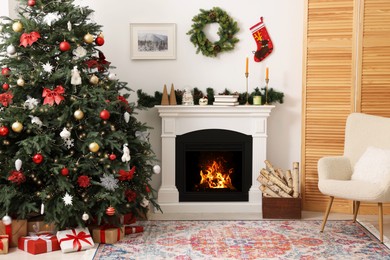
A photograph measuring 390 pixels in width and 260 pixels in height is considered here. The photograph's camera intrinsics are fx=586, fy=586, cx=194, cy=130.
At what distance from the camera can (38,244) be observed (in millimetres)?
4406

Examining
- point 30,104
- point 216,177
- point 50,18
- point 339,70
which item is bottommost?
point 216,177

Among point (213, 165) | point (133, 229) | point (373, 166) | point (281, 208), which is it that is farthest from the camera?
point (213, 165)

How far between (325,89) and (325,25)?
0.60 meters

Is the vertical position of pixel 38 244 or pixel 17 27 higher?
pixel 17 27

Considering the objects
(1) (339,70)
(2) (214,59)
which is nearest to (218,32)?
(2) (214,59)

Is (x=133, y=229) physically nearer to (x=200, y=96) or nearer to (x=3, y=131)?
(x=3, y=131)

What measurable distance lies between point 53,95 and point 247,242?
1904 millimetres

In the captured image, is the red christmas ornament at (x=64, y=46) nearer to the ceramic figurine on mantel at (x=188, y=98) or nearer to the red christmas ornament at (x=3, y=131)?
the red christmas ornament at (x=3, y=131)

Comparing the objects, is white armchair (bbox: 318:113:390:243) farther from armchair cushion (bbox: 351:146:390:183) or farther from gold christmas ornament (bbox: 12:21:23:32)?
gold christmas ornament (bbox: 12:21:23:32)

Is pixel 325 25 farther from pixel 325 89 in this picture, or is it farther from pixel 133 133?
pixel 133 133

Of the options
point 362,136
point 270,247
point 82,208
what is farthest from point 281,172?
point 82,208

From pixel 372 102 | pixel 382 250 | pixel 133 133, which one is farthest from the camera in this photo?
pixel 372 102

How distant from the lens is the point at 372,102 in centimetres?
552

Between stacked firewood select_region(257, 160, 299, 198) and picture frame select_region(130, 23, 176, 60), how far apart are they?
58.2 inches
